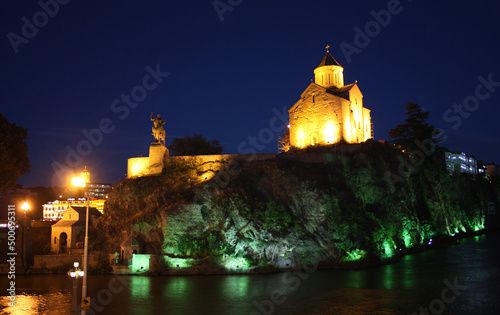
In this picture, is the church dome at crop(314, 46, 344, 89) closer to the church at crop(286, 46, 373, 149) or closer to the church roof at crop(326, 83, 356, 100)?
the church at crop(286, 46, 373, 149)

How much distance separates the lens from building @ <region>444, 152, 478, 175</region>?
7281 cm

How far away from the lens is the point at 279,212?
3569 cm

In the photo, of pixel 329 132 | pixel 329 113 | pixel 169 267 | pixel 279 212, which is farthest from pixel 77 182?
pixel 329 113

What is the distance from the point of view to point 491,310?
21.2 m

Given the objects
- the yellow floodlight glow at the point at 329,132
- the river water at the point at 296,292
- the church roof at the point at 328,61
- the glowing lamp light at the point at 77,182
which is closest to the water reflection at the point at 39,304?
the river water at the point at 296,292

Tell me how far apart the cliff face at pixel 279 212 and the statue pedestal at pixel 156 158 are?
0.95 meters

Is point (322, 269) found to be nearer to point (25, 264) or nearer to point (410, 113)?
point (25, 264)

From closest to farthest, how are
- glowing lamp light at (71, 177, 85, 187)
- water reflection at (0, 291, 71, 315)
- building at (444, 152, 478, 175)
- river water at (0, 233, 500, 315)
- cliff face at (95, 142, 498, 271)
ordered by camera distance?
glowing lamp light at (71, 177, 85, 187), river water at (0, 233, 500, 315), water reflection at (0, 291, 71, 315), cliff face at (95, 142, 498, 271), building at (444, 152, 478, 175)

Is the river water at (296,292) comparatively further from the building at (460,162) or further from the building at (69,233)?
the building at (460,162)

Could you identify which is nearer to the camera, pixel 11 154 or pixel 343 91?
pixel 11 154

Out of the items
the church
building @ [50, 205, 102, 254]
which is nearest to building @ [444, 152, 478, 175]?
the church

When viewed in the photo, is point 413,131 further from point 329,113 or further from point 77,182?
point 77,182

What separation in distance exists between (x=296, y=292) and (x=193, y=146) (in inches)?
1374

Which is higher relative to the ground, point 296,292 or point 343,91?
point 343,91
